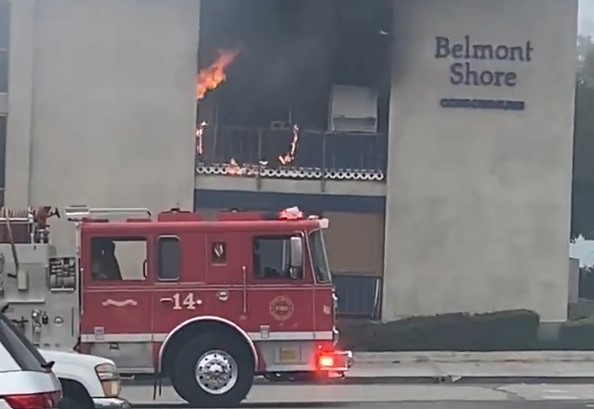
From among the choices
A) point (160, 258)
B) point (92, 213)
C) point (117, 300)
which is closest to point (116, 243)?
point (160, 258)

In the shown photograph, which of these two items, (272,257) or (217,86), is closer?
(272,257)

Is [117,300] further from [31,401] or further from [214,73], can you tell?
[214,73]

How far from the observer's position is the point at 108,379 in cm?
988

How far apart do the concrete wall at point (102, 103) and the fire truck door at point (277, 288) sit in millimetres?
9048

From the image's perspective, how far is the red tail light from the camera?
6.70m

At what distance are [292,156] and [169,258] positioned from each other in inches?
385

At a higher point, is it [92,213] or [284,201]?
[284,201]

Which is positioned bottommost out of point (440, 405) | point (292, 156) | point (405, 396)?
point (405, 396)

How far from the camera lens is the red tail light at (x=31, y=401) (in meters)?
6.70

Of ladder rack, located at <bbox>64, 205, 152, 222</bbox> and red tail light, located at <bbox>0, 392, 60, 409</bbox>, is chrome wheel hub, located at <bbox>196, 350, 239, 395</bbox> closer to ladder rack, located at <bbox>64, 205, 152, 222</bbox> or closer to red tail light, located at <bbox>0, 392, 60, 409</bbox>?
ladder rack, located at <bbox>64, 205, 152, 222</bbox>

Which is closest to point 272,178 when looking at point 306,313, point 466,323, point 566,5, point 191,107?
point 191,107

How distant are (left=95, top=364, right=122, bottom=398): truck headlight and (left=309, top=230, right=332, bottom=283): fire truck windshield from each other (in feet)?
18.6

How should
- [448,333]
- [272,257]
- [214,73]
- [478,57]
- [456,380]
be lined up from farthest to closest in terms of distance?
[478,57] → [214,73] → [448,333] → [456,380] → [272,257]

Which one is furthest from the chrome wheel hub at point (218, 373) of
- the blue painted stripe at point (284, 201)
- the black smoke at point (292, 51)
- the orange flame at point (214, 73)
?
the black smoke at point (292, 51)
